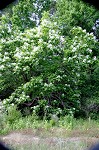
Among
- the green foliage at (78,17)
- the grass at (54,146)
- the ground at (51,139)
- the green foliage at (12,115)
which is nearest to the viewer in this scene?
the grass at (54,146)

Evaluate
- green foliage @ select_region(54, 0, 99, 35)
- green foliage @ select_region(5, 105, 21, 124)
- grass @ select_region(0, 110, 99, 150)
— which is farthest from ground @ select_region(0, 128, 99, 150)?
green foliage @ select_region(54, 0, 99, 35)

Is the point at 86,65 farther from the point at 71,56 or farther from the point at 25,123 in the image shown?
the point at 25,123

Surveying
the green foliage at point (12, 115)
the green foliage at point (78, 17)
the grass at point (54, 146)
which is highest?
the green foliage at point (78, 17)

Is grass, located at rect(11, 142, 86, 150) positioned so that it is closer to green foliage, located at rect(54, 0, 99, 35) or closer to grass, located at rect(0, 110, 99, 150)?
grass, located at rect(0, 110, 99, 150)

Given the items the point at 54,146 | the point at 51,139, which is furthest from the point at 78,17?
the point at 54,146

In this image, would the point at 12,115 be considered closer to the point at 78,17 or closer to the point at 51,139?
the point at 51,139

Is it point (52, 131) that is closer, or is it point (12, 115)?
point (52, 131)

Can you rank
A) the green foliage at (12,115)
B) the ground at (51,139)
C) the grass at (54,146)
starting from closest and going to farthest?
the grass at (54,146) → the ground at (51,139) → the green foliage at (12,115)

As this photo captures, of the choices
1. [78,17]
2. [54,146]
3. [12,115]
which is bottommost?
[54,146]

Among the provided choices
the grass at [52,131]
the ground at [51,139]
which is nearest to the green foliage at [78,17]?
the grass at [52,131]

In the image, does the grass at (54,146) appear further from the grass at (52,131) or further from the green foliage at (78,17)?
the green foliage at (78,17)

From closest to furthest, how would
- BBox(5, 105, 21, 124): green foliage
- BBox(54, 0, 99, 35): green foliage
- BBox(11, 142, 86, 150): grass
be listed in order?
BBox(11, 142, 86, 150): grass, BBox(5, 105, 21, 124): green foliage, BBox(54, 0, 99, 35): green foliage

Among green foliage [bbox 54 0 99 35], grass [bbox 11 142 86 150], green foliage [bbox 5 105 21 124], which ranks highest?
→ green foliage [bbox 54 0 99 35]

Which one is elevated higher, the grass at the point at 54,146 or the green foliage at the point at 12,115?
the green foliage at the point at 12,115
